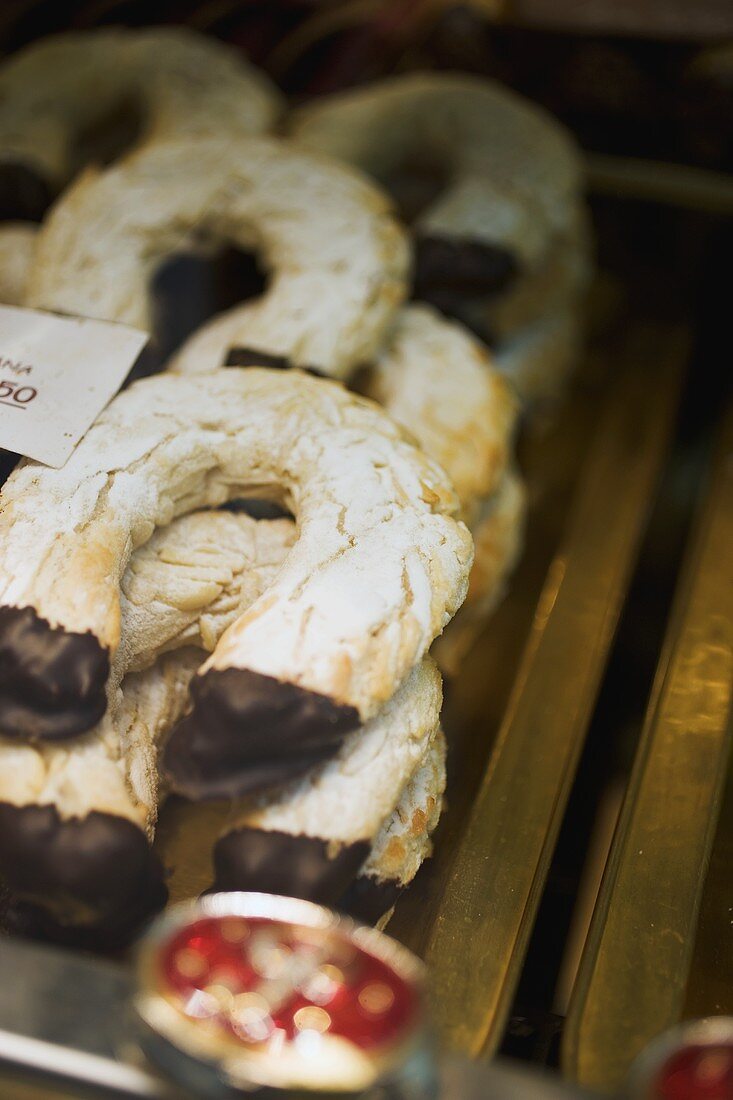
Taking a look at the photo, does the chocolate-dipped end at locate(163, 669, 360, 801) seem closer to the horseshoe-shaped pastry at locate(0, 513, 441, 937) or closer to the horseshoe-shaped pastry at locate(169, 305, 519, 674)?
the horseshoe-shaped pastry at locate(0, 513, 441, 937)

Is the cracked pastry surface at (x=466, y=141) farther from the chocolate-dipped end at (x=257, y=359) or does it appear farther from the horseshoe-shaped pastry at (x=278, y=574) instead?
the horseshoe-shaped pastry at (x=278, y=574)

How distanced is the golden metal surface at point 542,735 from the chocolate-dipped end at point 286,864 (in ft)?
0.69

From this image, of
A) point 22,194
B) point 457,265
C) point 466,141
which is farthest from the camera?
point 466,141

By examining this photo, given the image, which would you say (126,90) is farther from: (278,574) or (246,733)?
(246,733)

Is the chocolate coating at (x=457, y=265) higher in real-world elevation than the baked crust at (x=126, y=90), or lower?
lower

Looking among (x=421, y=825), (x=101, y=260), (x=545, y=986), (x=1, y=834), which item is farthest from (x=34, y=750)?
(x=101, y=260)

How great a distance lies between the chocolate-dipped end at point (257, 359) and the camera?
1517mm

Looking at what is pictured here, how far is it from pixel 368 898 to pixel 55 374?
0.77 metres

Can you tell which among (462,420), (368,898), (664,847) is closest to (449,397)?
(462,420)

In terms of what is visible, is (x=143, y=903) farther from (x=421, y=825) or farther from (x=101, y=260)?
(x=101, y=260)

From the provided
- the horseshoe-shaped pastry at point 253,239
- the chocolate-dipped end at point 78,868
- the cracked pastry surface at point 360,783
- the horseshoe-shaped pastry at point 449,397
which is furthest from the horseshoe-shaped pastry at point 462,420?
the chocolate-dipped end at point 78,868

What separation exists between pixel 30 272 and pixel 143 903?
3.94 feet

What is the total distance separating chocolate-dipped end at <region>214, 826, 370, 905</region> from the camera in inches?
38.2

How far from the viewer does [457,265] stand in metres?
1.89
